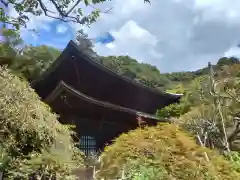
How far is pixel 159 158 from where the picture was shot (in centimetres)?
652

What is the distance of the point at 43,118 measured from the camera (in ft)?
31.0

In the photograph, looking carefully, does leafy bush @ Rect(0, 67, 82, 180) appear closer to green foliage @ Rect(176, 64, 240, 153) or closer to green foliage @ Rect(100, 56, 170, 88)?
green foliage @ Rect(176, 64, 240, 153)

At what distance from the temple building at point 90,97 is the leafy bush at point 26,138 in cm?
478

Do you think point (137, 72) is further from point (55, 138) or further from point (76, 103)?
point (55, 138)

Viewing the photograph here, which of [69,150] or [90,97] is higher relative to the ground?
[90,97]

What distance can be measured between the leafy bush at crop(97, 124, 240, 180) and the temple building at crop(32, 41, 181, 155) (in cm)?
753

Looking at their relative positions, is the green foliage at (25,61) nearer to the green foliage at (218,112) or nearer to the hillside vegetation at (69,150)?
the green foliage at (218,112)

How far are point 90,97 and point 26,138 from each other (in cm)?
616

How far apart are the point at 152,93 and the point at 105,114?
528 centimetres

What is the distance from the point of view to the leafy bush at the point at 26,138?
8.47m

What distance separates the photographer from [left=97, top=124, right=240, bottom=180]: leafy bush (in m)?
6.44

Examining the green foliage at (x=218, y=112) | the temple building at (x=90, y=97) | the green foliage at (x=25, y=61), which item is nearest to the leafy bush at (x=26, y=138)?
the temple building at (x=90, y=97)

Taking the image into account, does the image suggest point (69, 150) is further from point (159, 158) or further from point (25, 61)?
point (25, 61)

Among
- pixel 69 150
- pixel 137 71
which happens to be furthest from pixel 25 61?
pixel 137 71
